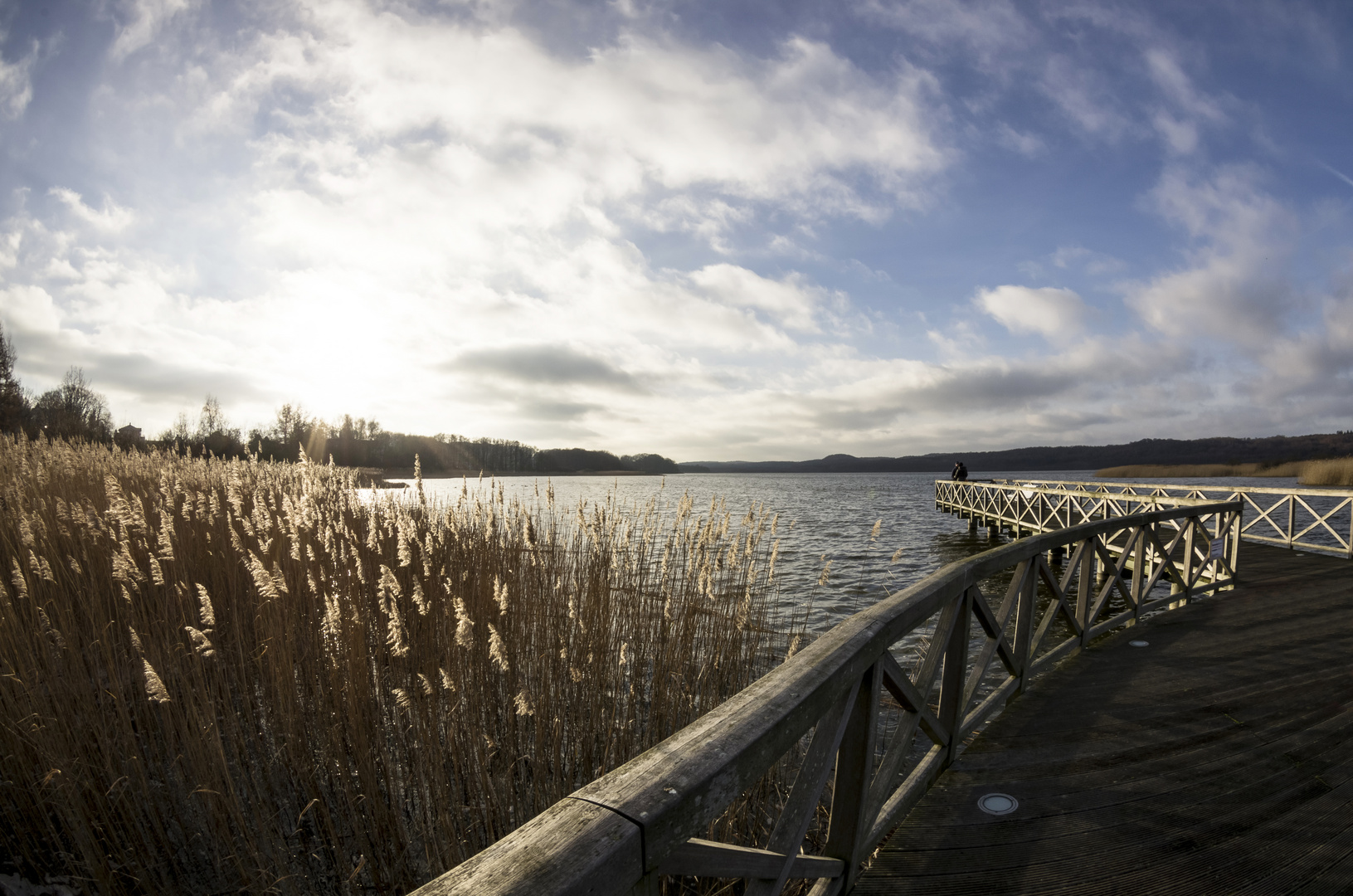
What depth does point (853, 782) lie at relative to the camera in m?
2.08

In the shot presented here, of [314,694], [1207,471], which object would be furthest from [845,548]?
[1207,471]

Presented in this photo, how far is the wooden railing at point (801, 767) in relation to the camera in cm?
86

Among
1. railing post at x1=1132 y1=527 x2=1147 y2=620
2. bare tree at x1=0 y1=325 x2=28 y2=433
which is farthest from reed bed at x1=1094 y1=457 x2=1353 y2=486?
bare tree at x1=0 y1=325 x2=28 y2=433

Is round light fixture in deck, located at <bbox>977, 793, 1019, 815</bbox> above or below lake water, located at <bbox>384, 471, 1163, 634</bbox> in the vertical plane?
above

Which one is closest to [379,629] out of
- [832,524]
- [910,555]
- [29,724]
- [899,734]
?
[29,724]

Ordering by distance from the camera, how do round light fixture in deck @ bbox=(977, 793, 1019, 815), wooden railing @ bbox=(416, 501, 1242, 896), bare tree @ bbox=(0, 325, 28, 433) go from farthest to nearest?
bare tree @ bbox=(0, 325, 28, 433), round light fixture in deck @ bbox=(977, 793, 1019, 815), wooden railing @ bbox=(416, 501, 1242, 896)

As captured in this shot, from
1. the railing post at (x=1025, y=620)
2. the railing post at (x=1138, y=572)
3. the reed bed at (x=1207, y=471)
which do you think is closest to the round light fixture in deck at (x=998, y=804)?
the railing post at (x=1025, y=620)

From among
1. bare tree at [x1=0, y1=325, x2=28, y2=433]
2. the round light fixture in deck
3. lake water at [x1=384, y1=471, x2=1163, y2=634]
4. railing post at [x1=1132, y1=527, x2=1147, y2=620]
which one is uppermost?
bare tree at [x1=0, y1=325, x2=28, y2=433]

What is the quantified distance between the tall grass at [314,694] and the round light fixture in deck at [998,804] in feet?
3.92

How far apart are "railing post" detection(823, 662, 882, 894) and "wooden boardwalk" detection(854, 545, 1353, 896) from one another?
0.75ft

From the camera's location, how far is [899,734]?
2.63 metres

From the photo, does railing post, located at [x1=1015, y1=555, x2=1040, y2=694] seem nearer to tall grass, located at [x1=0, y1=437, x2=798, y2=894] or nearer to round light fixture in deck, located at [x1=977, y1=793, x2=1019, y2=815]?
round light fixture in deck, located at [x1=977, y1=793, x2=1019, y2=815]

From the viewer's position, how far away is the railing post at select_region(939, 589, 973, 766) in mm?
3051

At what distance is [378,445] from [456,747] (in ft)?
206
